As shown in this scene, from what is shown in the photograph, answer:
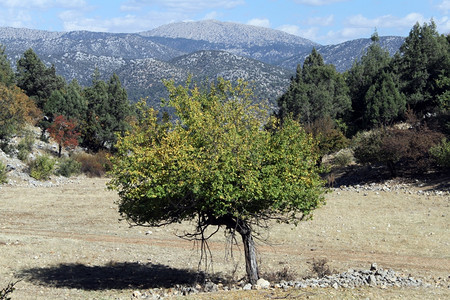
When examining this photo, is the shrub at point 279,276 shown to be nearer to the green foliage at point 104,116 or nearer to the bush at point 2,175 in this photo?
the bush at point 2,175

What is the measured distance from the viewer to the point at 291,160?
51.3ft

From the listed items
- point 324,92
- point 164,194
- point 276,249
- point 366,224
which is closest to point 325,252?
point 276,249

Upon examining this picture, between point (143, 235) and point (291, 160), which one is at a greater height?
point (291, 160)

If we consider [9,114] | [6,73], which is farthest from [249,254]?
[6,73]

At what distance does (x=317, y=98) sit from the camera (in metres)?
68.5

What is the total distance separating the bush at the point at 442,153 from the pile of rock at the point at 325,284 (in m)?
26.8

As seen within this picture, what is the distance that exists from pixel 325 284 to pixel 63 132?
54393mm

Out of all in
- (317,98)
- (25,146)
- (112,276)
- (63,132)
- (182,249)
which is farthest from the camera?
(317,98)

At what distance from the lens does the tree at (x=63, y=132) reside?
63156 mm

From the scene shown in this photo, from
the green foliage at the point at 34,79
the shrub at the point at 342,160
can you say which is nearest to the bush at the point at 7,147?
the green foliage at the point at 34,79

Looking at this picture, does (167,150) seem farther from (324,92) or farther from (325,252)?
(324,92)

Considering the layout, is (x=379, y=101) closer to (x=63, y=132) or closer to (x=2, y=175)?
(x=63, y=132)

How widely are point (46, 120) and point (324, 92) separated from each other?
4152 cm

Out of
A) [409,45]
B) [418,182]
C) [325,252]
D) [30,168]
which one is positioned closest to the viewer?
[325,252]
